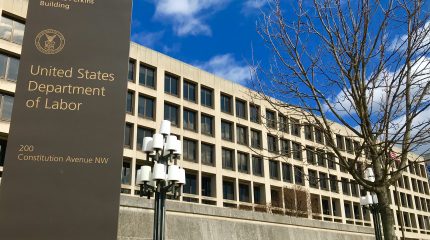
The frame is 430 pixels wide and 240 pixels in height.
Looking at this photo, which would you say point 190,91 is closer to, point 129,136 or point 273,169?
point 129,136

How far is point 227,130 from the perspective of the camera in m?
46.2

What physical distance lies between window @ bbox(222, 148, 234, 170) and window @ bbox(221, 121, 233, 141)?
1.26 metres

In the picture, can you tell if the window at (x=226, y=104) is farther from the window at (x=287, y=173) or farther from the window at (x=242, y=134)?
the window at (x=287, y=173)


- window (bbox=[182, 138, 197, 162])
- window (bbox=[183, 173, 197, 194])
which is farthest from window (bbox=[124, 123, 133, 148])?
window (bbox=[183, 173, 197, 194])

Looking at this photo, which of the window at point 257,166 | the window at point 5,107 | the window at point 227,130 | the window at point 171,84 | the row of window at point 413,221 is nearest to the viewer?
the window at point 5,107

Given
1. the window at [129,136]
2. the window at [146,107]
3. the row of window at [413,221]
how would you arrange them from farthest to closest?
1. the row of window at [413,221]
2. the window at [146,107]
3. the window at [129,136]

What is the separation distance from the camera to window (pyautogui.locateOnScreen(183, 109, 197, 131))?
139 ft

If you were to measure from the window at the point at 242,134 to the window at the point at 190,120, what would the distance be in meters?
5.71

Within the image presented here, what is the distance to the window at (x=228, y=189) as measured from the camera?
43.9 metres

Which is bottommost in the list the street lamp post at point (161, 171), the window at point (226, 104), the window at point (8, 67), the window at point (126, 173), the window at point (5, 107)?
the street lamp post at point (161, 171)

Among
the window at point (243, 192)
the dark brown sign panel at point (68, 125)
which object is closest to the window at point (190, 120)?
the window at point (243, 192)

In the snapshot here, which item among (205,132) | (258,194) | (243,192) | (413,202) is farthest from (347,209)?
(205,132)

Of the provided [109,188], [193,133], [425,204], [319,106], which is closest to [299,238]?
[319,106]

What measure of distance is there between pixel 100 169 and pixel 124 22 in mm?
1993
